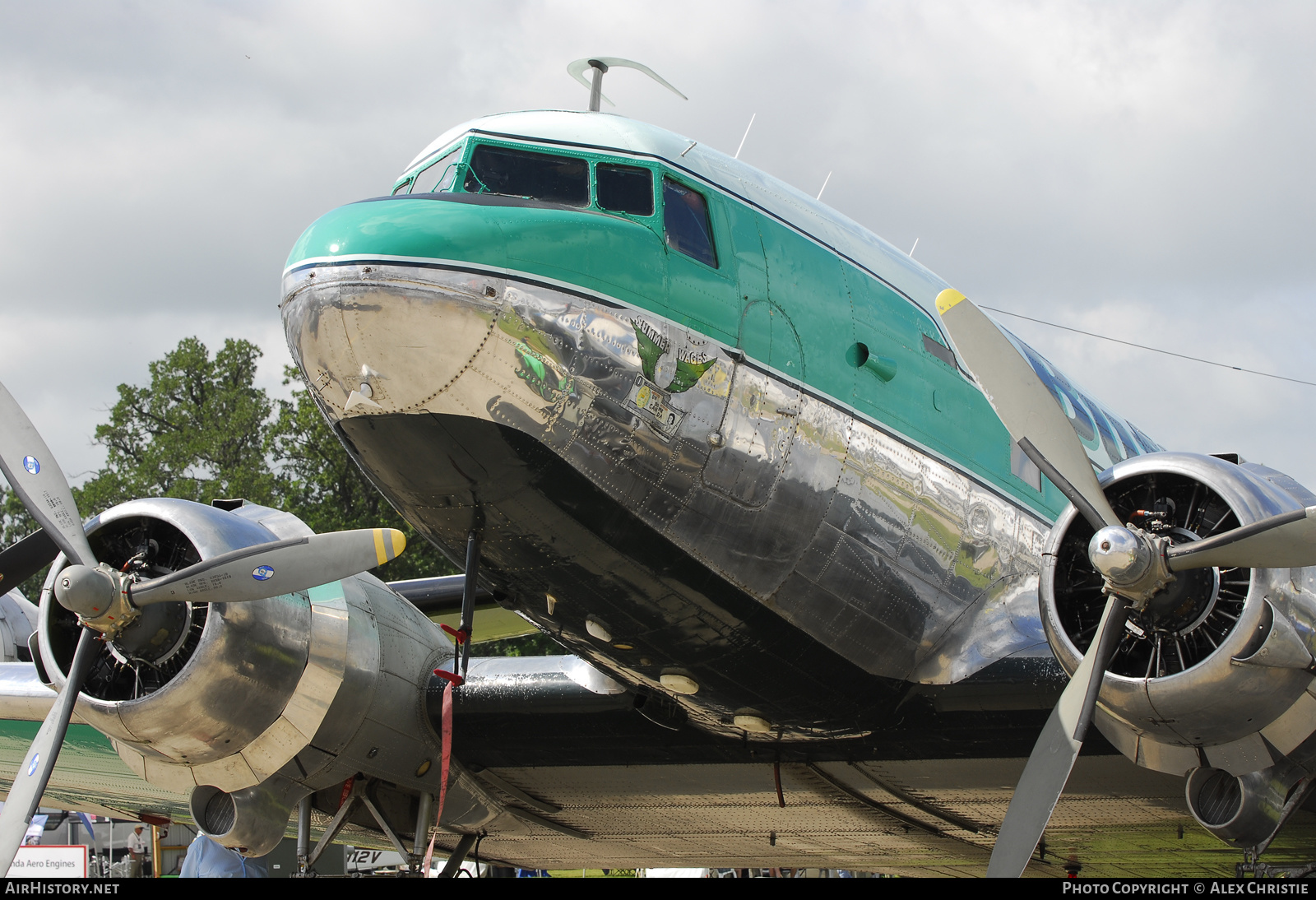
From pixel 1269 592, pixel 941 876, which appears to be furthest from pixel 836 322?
pixel 941 876

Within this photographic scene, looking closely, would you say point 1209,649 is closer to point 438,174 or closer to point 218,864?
point 438,174

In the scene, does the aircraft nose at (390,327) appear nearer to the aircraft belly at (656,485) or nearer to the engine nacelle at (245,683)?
the aircraft belly at (656,485)

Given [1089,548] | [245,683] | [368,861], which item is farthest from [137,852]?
[1089,548]

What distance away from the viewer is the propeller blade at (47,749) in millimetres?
7438

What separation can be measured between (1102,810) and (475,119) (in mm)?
6034

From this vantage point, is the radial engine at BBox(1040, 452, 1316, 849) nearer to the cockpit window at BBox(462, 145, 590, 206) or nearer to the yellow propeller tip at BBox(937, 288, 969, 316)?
the yellow propeller tip at BBox(937, 288, 969, 316)

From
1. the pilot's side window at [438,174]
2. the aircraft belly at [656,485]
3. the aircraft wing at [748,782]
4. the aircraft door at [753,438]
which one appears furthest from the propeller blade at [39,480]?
the aircraft door at [753,438]

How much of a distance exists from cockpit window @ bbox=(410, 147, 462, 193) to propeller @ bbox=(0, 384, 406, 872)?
2015 millimetres

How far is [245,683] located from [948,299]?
482 cm

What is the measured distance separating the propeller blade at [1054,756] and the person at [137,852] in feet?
67.8

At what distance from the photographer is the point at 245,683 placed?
7711 mm

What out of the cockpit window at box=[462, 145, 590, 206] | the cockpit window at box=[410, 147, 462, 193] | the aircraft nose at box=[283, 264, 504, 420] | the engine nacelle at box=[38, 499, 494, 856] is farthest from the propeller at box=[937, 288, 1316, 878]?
the engine nacelle at box=[38, 499, 494, 856]

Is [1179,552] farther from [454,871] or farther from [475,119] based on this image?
[454,871]

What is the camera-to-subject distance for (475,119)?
705 centimetres
